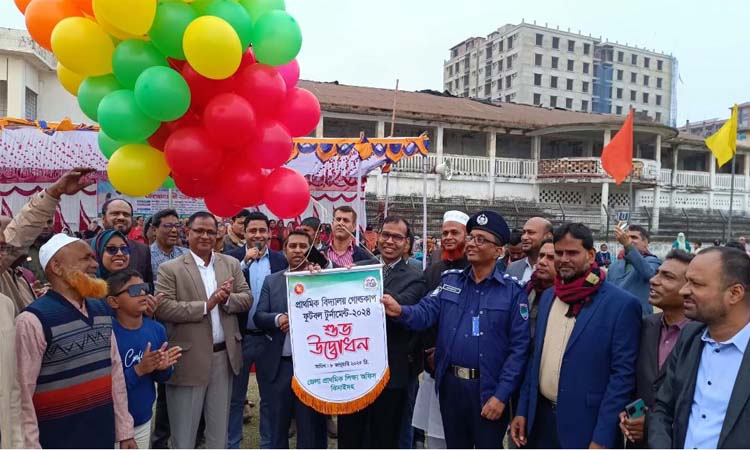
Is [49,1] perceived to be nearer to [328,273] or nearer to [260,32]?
[260,32]

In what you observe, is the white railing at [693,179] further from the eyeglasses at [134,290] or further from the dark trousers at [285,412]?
the eyeglasses at [134,290]

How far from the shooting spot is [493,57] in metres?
54.2

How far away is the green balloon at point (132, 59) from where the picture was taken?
10.6 ft

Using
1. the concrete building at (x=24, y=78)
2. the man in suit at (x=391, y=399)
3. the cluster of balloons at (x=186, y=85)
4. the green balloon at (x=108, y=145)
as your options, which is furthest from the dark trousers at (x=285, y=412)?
the concrete building at (x=24, y=78)

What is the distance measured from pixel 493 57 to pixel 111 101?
5494 centimetres

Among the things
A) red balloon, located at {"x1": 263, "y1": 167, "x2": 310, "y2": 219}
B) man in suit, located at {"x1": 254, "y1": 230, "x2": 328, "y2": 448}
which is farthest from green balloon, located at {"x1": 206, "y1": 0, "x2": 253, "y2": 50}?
man in suit, located at {"x1": 254, "y1": 230, "x2": 328, "y2": 448}

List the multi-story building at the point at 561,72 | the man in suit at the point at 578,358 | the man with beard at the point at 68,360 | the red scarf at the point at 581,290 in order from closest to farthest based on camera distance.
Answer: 1. the man with beard at the point at 68,360
2. the man in suit at the point at 578,358
3. the red scarf at the point at 581,290
4. the multi-story building at the point at 561,72

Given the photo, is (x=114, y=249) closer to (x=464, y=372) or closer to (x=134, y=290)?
(x=134, y=290)

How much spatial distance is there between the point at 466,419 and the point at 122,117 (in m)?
2.72

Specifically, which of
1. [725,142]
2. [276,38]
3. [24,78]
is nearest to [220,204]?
[276,38]

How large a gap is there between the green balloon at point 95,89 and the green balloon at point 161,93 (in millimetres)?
389

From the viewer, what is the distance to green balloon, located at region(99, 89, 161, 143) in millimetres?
3248

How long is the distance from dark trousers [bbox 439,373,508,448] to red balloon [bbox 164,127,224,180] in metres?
1.97

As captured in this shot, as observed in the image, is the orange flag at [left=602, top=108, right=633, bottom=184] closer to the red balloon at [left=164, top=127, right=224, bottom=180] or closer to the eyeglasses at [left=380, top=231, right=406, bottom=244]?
the eyeglasses at [left=380, top=231, right=406, bottom=244]
